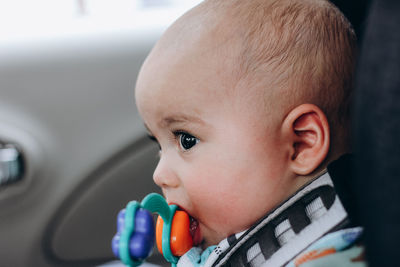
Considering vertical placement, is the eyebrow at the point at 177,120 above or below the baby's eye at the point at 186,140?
above

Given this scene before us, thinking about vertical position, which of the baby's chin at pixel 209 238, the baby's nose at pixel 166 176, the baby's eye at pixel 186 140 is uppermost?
the baby's eye at pixel 186 140

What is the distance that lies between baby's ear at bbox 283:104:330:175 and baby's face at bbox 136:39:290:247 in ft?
0.07

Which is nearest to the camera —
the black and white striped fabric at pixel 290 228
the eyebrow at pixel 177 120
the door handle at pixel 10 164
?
the black and white striped fabric at pixel 290 228

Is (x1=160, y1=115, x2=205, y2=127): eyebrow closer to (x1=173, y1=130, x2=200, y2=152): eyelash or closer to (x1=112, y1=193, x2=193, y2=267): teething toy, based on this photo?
(x1=173, y1=130, x2=200, y2=152): eyelash

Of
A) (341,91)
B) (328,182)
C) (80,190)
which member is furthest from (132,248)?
(80,190)

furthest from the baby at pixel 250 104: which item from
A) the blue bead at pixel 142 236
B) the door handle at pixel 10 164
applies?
the door handle at pixel 10 164

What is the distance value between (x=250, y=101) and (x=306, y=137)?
0.35ft

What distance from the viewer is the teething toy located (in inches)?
30.5

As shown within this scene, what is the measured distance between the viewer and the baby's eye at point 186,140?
0.88 meters

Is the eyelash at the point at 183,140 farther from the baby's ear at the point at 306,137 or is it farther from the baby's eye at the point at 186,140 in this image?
the baby's ear at the point at 306,137

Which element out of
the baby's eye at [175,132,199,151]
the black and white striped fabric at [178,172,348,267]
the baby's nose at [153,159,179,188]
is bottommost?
the black and white striped fabric at [178,172,348,267]

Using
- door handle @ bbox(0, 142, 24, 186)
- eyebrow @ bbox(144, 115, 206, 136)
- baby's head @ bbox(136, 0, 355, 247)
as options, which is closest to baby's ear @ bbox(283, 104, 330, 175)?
baby's head @ bbox(136, 0, 355, 247)

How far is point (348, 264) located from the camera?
25.6 inches

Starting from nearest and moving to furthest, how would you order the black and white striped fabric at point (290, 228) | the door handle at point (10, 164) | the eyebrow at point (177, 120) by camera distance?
1. the black and white striped fabric at point (290, 228)
2. the eyebrow at point (177, 120)
3. the door handle at point (10, 164)
